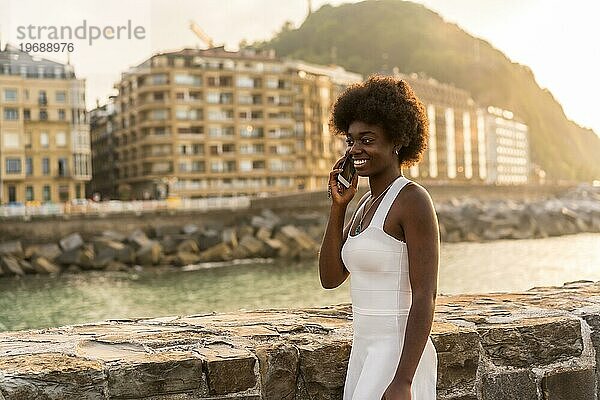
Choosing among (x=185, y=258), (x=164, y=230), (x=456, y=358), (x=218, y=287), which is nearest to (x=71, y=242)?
(x=185, y=258)

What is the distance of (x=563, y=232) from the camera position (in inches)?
2185

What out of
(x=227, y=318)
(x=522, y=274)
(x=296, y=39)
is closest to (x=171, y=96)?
(x=522, y=274)

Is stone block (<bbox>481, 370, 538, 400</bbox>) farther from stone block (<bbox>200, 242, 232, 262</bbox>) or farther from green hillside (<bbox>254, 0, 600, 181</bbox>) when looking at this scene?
green hillside (<bbox>254, 0, 600, 181</bbox>)

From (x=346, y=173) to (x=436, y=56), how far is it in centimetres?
15545

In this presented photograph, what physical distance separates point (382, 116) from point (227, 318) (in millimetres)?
1217

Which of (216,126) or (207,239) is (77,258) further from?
(216,126)

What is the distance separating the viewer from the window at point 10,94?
56.8 metres

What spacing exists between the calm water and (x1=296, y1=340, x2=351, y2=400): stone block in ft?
61.7

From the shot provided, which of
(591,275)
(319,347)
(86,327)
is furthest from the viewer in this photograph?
(591,275)

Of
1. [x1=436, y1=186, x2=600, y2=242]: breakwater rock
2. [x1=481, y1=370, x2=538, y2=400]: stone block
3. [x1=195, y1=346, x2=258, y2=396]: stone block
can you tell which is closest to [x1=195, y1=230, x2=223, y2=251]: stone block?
[x1=436, y1=186, x2=600, y2=242]: breakwater rock

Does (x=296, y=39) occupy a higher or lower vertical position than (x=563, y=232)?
higher

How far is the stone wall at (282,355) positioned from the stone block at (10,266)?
3102 centimetres

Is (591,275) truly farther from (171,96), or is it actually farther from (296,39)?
(296,39)

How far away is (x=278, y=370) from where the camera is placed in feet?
8.85
